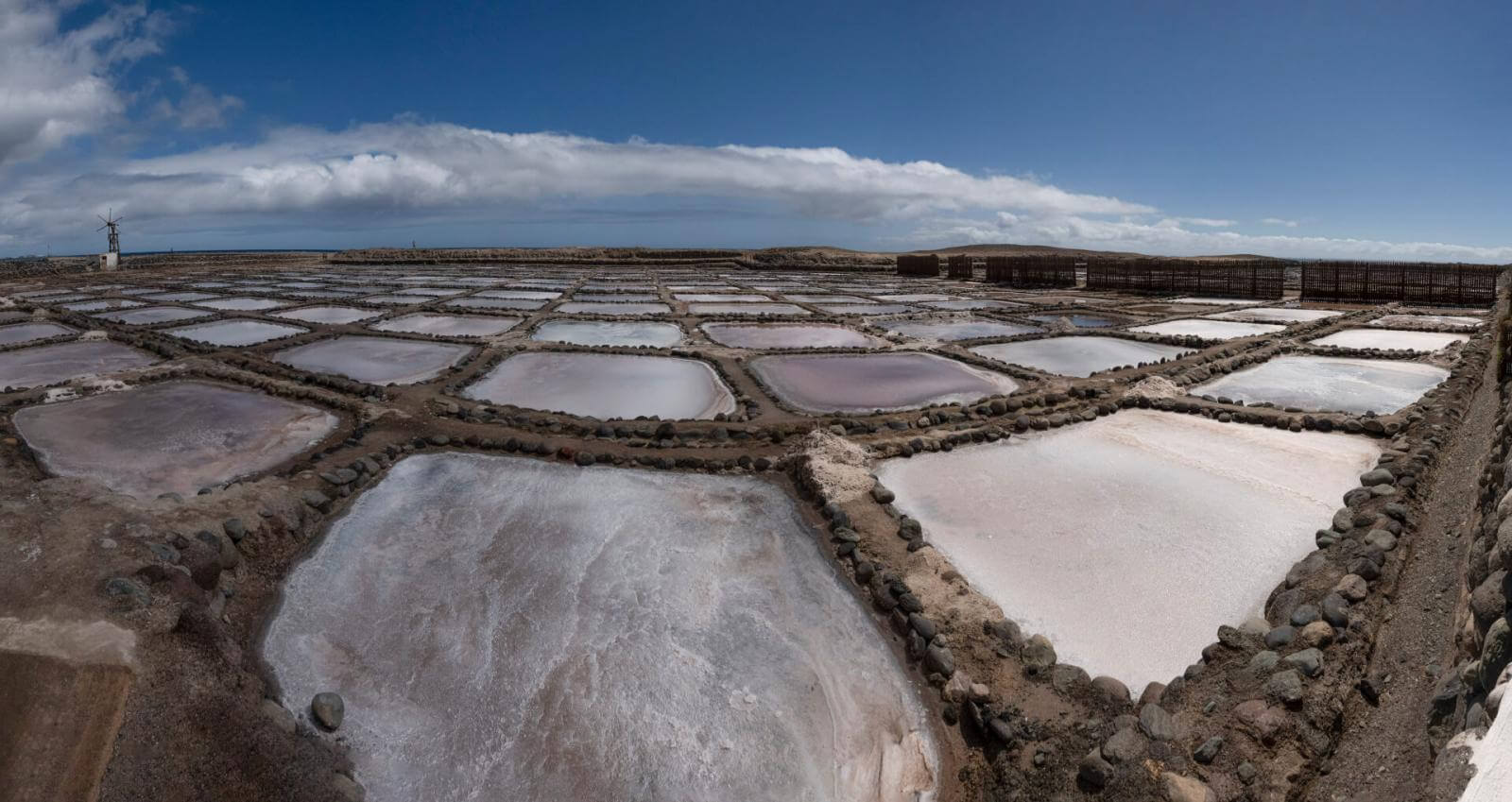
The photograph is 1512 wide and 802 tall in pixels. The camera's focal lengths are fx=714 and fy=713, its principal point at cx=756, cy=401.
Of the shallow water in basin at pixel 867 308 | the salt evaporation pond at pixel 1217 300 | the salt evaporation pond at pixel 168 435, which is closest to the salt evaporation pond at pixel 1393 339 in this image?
the salt evaporation pond at pixel 1217 300

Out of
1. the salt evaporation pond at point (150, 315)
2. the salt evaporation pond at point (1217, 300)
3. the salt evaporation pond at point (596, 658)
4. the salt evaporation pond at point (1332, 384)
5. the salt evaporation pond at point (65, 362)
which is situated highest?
the salt evaporation pond at point (1217, 300)

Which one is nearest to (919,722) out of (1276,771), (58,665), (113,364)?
(1276,771)

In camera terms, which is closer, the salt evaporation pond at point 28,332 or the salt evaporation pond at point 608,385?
the salt evaporation pond at point 608,385

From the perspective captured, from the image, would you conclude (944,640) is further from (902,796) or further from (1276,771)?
(1276,771)

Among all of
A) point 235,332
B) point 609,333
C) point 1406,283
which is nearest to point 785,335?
point 609,333

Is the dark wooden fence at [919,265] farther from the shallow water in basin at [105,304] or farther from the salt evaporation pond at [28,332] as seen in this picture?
the salt evaporation pond at [28,332]

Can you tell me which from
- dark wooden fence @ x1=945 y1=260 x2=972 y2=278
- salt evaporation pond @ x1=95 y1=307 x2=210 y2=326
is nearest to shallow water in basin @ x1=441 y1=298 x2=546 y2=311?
salt evaporation pond @ x1=95 y1=307 x2=210 y2=326

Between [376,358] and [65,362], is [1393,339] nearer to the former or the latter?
[376,358]

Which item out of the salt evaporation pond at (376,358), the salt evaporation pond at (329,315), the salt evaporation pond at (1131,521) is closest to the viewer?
the salt evaporation pond at (1131,521)
